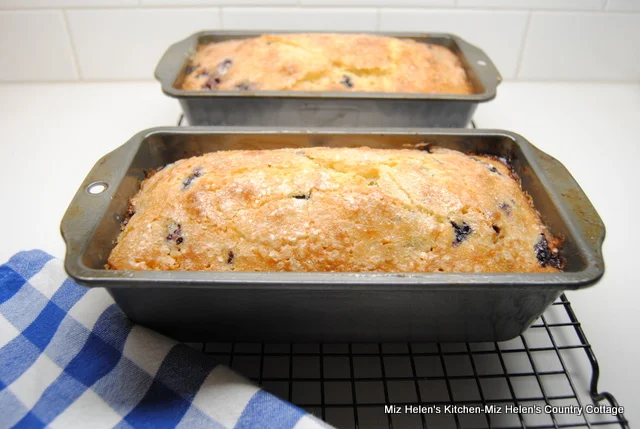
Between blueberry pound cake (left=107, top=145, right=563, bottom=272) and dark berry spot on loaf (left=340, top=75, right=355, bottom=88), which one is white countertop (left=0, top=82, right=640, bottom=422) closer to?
blueberry pound cake (left=107, top=145, right=563, bottom=272)

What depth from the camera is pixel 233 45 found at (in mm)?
1784

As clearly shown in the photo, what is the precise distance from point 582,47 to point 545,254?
143 centimetres

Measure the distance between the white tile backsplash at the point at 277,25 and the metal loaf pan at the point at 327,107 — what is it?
1.67ft

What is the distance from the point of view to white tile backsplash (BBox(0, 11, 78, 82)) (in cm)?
191

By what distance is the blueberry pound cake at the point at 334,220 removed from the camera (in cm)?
100

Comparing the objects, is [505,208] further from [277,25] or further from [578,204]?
[277,25]

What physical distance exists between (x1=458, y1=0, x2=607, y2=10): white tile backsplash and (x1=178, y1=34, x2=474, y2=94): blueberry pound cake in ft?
1.07

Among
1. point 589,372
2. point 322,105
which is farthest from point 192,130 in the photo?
point 589,372

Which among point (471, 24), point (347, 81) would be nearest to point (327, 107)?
point (347, 81)

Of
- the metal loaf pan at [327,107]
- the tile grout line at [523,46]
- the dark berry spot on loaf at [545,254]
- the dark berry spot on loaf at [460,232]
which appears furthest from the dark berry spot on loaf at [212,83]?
the tile grout line at [523,46]

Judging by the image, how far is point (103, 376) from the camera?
0.89 meters

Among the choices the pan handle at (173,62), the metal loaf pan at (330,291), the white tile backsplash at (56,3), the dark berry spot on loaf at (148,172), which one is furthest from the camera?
the white tile backsplash at (56,3)

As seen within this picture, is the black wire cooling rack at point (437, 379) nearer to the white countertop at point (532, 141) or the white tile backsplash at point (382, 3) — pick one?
the white countertop at point (532, 141)

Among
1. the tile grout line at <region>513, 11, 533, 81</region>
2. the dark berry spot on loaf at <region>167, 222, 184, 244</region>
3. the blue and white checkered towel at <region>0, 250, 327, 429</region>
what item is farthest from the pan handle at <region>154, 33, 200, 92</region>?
the tile grout line at <region>513, 11, 533, 81</region>
